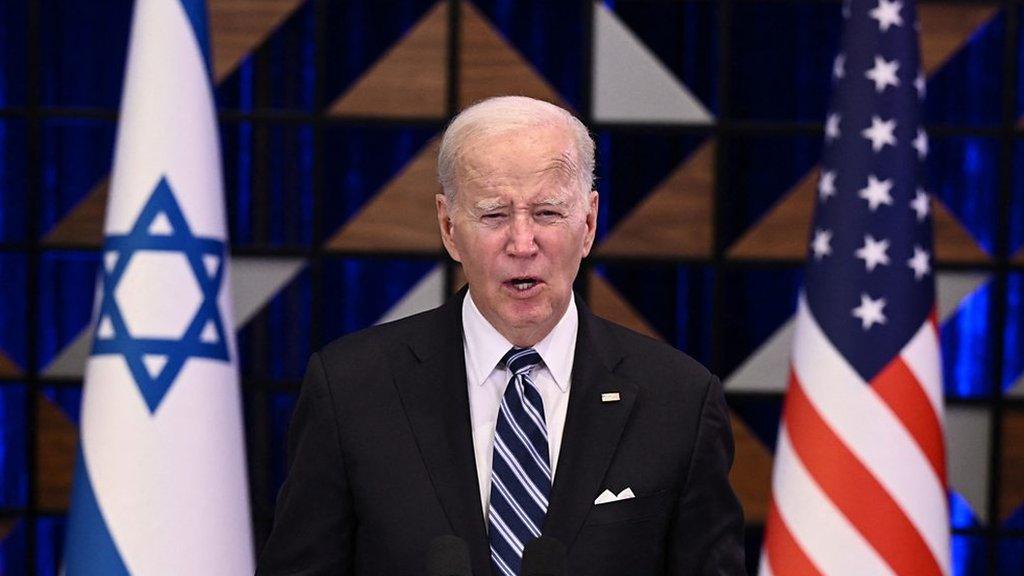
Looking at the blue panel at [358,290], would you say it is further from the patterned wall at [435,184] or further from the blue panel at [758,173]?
the blue panel at [758,173]

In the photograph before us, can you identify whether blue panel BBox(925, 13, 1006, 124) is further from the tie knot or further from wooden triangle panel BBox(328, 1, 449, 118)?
the tie knot

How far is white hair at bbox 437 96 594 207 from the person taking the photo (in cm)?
163

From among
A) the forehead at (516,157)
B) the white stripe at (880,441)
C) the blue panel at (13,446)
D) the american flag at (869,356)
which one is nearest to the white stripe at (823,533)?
the american flag at (869,356)

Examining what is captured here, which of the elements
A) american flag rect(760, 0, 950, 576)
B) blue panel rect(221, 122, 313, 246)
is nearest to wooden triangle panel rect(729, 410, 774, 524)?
american flag rect(760, 0, 950, 576)

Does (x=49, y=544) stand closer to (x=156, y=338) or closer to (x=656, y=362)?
(x=156, y=338)

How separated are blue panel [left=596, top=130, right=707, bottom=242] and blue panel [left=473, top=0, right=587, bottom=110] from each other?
0.72 ft

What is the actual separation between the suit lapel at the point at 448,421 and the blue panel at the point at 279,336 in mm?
2779

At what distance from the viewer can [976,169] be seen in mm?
4500

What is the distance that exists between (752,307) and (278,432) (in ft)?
6.05

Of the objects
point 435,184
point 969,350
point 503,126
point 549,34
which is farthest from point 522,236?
point 969,350

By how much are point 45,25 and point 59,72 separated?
0.60 ft

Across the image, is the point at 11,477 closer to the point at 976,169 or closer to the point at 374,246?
the point at 374,246

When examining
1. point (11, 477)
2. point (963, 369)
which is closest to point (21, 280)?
point (11, 477)

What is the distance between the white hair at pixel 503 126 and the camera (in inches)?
64.1
